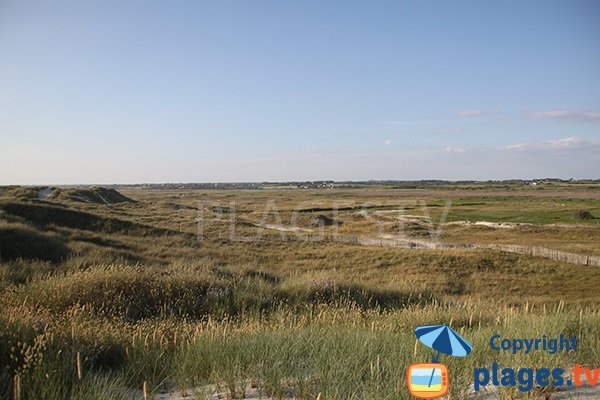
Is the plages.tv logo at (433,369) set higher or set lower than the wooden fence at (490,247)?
higher

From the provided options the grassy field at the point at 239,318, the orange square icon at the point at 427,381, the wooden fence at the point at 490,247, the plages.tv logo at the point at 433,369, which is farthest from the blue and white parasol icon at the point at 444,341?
the wooden fence at the point at 490,247

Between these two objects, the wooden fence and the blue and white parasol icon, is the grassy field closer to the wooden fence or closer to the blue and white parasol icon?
the blue and white parasol icon

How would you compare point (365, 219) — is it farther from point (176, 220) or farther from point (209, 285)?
point (209, 285)

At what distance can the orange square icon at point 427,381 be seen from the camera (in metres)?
2.63

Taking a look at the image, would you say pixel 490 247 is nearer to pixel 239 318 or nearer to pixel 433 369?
pixel 239 318

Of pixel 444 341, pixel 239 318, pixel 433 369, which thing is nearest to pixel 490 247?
pixel 239 318

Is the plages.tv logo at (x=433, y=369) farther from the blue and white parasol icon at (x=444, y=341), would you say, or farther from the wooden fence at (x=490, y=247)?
the wooden fence at (x=490, y=247)

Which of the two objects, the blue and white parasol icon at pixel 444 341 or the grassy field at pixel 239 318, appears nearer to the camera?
the blue and white parasol icon at pixel 444 341

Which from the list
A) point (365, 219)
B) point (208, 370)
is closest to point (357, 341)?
point (208, 370)

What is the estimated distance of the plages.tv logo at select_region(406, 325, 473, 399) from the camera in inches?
104

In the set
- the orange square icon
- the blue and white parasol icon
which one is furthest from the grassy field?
the blue and white parasol icon

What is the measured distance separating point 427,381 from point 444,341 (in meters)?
0.32

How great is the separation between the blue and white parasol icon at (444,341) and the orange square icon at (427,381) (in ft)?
0.46

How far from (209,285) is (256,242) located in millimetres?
28349
